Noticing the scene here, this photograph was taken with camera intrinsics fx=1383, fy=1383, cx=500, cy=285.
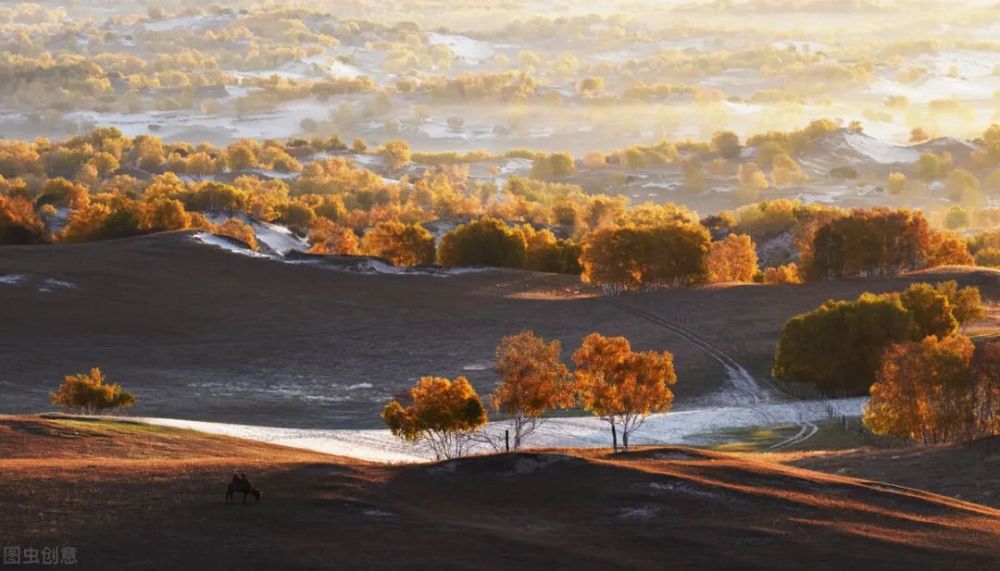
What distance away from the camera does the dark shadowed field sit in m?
108

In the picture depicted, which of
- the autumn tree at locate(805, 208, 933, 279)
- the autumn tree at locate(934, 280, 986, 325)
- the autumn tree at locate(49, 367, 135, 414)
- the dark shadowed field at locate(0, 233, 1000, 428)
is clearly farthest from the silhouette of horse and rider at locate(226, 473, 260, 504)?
the autumn tree at locate(805, 208, 933, 279)

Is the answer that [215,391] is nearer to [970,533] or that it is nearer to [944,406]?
[944,406]

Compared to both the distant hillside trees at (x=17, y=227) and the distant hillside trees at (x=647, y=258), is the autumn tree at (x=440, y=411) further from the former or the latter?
the distant hillside trees at (x=17, y=227)

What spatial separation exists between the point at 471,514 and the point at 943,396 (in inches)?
1812

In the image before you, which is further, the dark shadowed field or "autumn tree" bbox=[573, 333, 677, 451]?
the dark shadowed field

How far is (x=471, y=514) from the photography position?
170ft

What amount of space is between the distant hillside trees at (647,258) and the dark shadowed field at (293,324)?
14.7 ft

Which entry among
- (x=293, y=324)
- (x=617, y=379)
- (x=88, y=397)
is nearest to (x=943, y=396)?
(x=617, y=379)

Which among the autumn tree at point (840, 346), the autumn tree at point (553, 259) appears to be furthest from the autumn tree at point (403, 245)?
the autumn tree at point (840, 346)

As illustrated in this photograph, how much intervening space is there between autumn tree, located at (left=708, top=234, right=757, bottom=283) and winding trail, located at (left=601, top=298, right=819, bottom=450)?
41340 millimetres

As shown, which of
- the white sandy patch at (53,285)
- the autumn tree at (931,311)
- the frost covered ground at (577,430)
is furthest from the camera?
the white sandy patch at (53,285)

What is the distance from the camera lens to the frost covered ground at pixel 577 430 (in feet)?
261

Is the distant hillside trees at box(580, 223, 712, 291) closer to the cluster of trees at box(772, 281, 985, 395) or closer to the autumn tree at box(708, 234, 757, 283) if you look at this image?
the autumn tree at box(708, 234, 757, 283)

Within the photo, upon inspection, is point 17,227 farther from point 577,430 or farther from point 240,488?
point 240,488
